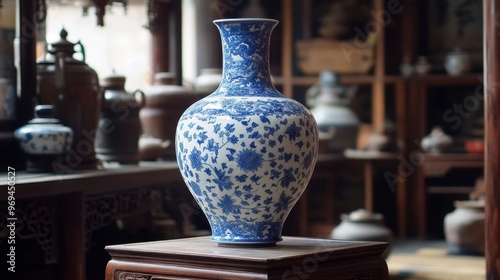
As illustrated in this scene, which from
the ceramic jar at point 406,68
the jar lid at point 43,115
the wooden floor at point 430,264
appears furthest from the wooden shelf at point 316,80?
the jar lid at point 43,115

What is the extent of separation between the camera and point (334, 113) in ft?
23.5

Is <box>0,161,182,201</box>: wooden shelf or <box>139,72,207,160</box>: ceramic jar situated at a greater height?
<box>139,72,207,160</box>: ceramic jar

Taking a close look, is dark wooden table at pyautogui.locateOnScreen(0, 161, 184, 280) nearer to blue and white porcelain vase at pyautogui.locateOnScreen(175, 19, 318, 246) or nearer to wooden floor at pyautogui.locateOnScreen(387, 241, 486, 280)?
blue and white porcelain vase at pyautogui.locateOnScreen(175, 19, 318, 246)

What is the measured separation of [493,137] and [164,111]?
164 cm

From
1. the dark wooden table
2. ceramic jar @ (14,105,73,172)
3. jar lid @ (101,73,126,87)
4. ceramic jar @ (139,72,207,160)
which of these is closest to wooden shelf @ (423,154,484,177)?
ceramic jar @ (139,72,207,160)

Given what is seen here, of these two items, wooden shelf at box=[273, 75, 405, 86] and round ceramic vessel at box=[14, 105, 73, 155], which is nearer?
round ceramic vessel at box=[14, 105, 73, 155]

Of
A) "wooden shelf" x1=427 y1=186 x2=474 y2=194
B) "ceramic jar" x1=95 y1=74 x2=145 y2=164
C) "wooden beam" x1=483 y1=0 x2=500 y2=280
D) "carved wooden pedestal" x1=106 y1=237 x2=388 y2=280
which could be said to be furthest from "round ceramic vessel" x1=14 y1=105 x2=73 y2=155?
"wooden shelf" x1=427 y1=186 x2=474 y2=194

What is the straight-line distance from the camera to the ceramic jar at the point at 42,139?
3514 mm

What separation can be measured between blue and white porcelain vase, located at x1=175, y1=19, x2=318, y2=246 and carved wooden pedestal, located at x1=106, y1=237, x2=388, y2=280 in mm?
79

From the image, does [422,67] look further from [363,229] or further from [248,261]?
[248,261]

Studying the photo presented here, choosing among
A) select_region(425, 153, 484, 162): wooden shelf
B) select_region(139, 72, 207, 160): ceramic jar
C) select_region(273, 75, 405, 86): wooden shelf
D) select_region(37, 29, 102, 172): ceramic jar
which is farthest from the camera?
select_region(273, 75, 405, 86): wooden shelf

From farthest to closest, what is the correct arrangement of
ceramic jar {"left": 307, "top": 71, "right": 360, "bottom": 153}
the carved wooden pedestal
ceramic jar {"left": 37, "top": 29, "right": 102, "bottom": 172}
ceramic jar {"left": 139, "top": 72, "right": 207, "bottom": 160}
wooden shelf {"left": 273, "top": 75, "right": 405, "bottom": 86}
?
1. wooden shelf {"left": 273, "top": 75, "right": 405, "bottom": 86}
2. ceramic jar {"left": 307, "top": 71, "right": 360, "bottom": 153}
3. ceramic jar {"left": 139, "top": 72, "right": 207, "bottom": 160}
4. ceramic jar {"left": 37, "top": 29, "right": 102, "bottom": 172}
5. the carved wooden pedestal

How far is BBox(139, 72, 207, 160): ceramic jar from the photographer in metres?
4.62

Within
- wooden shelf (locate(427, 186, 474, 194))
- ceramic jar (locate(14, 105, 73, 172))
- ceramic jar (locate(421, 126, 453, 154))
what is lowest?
wooden shelf (locate(427, 186, 474, 194))
